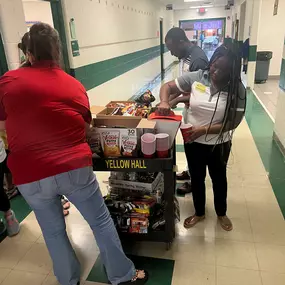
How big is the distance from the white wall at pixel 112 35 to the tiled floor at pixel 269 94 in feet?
10.3

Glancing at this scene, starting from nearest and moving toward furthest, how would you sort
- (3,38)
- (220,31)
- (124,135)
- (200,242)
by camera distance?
(124,135) → (200,242) → (3,38) → (220,31)

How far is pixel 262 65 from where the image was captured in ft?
26.8

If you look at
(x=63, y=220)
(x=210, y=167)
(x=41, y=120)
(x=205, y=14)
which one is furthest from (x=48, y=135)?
(x=205, y=14)

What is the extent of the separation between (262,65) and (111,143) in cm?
776

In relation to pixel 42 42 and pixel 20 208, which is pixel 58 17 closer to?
pixel 20 208

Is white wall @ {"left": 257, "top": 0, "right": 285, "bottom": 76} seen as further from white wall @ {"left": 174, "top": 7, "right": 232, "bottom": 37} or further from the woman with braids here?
white wall @ {"left": 174, "top": 7, "right": 232, "bottom": 37}

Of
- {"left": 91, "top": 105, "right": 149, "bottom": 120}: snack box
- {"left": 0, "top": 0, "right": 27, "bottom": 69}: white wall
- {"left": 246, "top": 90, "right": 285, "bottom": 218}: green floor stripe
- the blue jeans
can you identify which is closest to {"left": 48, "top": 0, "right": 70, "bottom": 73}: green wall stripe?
{"left": 0, "top": 0, "right": 27, "bottom": 69}: white wall

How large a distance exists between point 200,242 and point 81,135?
4.29 feet

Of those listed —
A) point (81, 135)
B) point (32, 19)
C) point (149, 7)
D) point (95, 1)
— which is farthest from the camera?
point (149, 7)

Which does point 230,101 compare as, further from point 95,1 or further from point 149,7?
point 149,7

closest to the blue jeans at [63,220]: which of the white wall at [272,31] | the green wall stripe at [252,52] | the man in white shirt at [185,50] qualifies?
the man in white shirt at [185,50]

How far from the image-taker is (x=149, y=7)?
31.4 feet

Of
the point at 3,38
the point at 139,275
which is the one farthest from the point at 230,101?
the point at 3,38

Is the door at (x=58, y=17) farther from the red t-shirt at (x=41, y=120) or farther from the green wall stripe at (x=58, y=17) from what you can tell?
the red t-shirt at (x=41, y=120)
